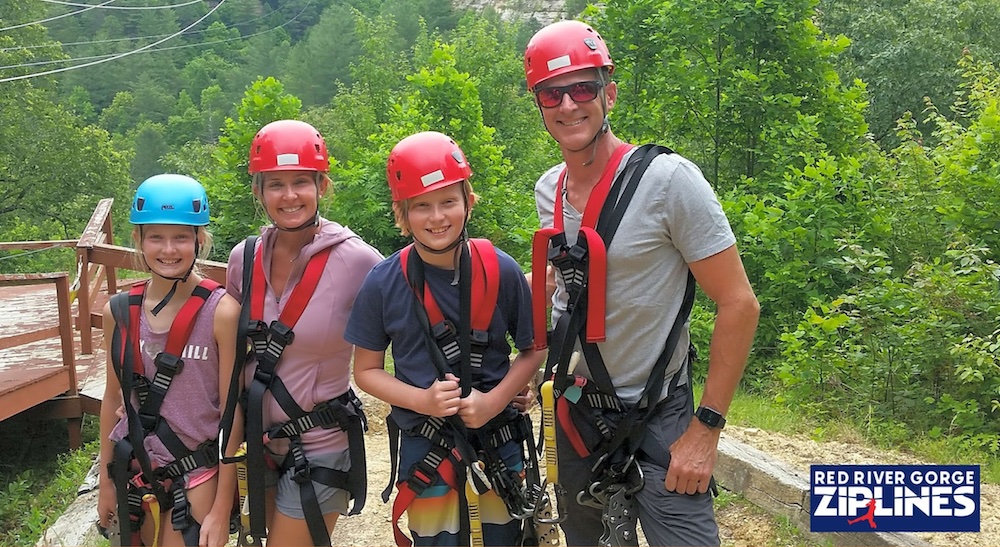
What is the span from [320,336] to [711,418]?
1468mm

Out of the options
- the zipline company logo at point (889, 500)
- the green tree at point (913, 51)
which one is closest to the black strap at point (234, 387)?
the zipline company logo at point (889, 500)

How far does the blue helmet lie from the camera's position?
10.7ft

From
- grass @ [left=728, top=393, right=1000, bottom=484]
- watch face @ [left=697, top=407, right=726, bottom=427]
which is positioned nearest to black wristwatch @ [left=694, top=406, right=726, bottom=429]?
watch face @ [left=697, top=407, right=726, bottom=427]

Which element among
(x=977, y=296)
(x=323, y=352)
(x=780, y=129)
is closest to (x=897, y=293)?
(x=977, y=296)

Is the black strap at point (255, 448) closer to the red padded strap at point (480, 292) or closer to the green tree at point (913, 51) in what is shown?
the red padded strap at point (480, 292)

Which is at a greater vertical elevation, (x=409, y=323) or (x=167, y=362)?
(x=409, y=323)

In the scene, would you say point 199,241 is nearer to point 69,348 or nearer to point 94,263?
point 94,263

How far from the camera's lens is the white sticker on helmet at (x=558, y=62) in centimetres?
291

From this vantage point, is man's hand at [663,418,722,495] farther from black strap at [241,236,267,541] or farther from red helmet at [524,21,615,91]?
black strap at [241,236,267,541]

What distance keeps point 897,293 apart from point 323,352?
5.48m

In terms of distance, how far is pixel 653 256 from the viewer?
9.08ft

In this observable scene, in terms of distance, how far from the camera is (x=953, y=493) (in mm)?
4562

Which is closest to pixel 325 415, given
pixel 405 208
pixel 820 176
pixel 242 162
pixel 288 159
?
pixel 405 208

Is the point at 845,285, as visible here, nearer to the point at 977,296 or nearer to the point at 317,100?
the point at 977,296
